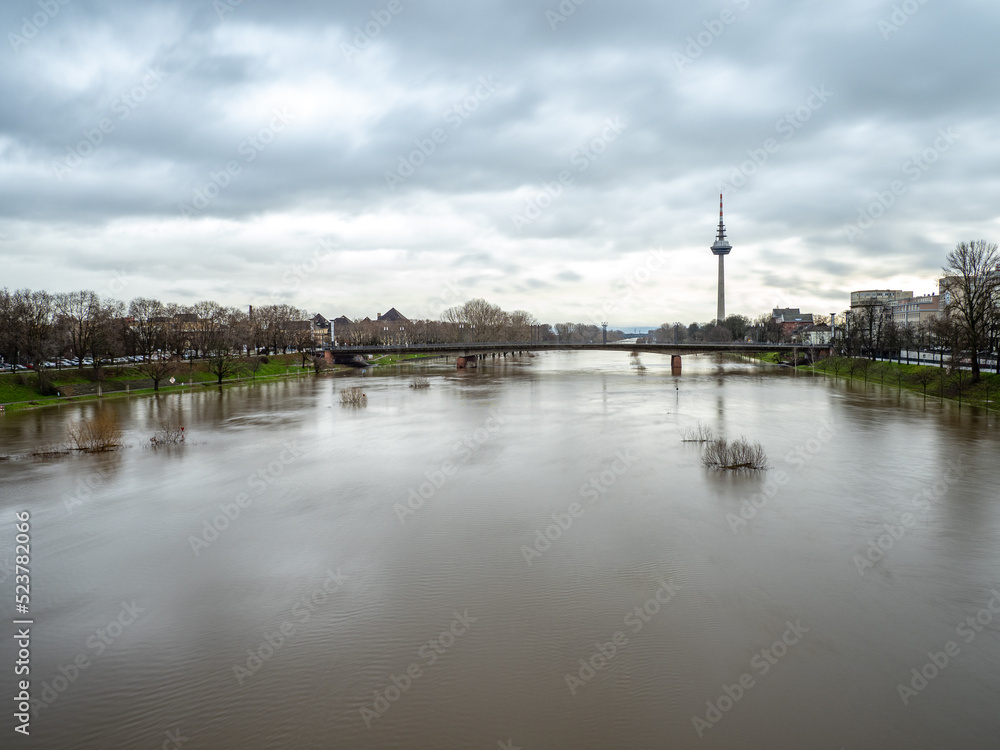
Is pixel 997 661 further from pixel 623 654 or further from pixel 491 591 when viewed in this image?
pixel 491 591

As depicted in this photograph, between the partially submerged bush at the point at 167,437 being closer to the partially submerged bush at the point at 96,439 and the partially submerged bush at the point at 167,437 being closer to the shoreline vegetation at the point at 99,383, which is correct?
the partially submerged bush at the point at 96,439

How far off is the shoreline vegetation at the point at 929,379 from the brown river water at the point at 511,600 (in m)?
16.2

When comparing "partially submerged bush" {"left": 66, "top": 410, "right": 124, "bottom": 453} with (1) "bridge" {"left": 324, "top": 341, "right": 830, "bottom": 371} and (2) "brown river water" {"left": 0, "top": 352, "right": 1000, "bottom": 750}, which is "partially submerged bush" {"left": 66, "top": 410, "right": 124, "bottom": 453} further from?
(1) "bridge" {"left": 324, "top": 341, "right": 830, "bottom": 371}

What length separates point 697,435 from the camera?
25.8m

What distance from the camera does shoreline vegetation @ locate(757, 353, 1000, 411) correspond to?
115ft

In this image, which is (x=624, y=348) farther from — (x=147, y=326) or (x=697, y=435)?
(x=147, y=326)

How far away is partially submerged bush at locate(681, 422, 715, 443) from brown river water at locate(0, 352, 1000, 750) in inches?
73.7

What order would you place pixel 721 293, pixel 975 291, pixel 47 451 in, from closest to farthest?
pixel 47 451
pixel 975 291
pixel 721 293

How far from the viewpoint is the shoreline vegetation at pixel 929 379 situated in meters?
35.2

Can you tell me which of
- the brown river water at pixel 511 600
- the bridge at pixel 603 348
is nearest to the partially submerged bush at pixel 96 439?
the brown river water at pixel 511 600

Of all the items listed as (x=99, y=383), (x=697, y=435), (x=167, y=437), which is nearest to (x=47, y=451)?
(x=167, y=437)

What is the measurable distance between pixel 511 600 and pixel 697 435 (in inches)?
698

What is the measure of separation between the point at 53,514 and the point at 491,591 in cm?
1328

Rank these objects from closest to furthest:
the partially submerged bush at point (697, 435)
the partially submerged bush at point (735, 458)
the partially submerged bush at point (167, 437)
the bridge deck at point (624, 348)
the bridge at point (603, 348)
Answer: the partially submerged bush at point (735, 458) < the partially submerged bush at point (697, 435) < the partially submerged bush at point (167, 437) < the bridge deck at point (624, 348) < the bridge at point (603, 348)
